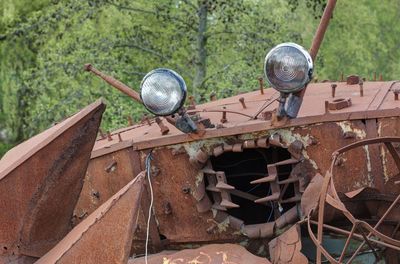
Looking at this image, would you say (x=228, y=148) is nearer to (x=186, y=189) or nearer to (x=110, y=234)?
(x=186, y=189)

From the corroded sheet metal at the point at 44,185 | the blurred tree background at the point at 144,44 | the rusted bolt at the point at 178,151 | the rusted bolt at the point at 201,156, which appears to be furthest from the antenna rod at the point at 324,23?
the blurred tree background at the point at 144,44

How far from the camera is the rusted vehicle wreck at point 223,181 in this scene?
453 centimetres

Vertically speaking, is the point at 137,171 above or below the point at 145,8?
below

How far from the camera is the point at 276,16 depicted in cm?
1432

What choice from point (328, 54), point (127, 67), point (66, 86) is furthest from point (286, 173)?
point (328, 54)

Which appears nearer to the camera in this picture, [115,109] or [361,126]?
[361,126]

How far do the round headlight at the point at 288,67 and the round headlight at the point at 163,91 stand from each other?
0.52m

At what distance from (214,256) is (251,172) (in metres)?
0.99

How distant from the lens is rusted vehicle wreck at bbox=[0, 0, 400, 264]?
453cm

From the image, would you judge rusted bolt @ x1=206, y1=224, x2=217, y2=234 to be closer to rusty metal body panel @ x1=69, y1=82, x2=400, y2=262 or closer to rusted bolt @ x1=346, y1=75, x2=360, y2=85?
rusty metal body panel @ x1=69, y1=82, x2=400, y2=262

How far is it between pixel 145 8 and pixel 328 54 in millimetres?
5257

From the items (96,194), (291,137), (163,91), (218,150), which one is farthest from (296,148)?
(96,194)

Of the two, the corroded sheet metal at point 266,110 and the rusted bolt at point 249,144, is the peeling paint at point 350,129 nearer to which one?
the corroded sheet metal at point 266,110

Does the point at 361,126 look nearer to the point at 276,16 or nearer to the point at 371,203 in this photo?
the point at 371,203
